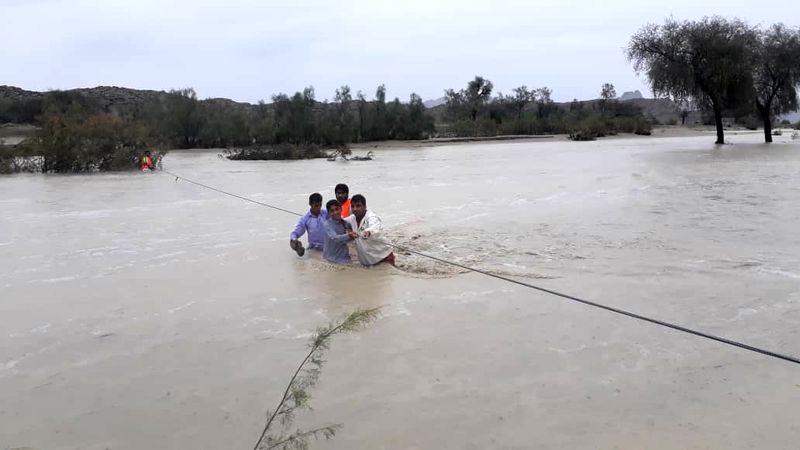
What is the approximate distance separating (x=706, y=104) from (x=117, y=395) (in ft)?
108

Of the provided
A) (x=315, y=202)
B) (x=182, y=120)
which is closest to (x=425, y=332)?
(x=315, y=202)

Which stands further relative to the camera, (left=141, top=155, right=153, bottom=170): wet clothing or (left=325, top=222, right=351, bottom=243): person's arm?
(left=141, top=155, right=153, bottom=170): wet clothing

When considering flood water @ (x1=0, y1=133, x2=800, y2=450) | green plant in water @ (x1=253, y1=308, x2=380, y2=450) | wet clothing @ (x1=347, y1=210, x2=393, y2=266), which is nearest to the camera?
green plant in water @ (x1=253, y1=308, x2=380, y2=450)

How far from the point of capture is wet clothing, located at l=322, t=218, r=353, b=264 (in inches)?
295

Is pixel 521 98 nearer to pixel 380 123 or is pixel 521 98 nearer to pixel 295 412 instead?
pixel 380 123

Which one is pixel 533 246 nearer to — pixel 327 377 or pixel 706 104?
pixel 327 377

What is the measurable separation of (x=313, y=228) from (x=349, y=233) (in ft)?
3.84

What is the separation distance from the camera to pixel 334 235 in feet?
24.8

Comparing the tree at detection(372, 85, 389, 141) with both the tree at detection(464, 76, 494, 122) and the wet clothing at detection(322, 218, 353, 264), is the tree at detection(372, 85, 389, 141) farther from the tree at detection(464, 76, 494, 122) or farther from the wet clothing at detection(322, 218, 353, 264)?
the wet clothing at detection(322, 218, 353, 264)

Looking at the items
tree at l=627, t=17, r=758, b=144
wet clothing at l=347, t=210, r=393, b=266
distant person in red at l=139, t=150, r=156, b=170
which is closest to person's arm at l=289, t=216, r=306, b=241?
wet clothing at l=347, t=210, r=393, b=266

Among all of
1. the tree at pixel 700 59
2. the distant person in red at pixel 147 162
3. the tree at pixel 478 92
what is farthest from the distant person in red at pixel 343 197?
the tree at pixel 478 92

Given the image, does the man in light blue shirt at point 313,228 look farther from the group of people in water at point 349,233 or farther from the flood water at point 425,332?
the flood water at point 425,332

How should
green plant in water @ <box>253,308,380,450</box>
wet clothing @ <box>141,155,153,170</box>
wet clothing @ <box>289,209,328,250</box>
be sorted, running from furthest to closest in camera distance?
wet clothing @ <box>141,155,153,170</box> → wet clothing @ <box>289,209,328,250</box> → green plant in water @ <box>253,308,380,450</box>

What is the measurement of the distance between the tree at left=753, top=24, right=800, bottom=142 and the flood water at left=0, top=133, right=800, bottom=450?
73.2ft
